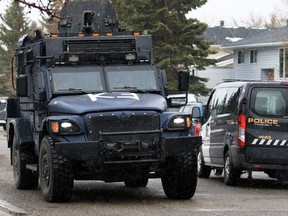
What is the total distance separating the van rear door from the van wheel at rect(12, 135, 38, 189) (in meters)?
3.96

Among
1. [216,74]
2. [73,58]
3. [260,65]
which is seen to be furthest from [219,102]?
[216,74]

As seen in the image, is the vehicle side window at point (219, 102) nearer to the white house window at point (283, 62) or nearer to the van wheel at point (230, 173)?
the van wheel at point (230, 173)

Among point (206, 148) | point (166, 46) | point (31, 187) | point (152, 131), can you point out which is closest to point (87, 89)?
point (152, 131)

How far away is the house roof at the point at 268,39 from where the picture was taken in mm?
54812

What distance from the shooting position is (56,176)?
1241 cm

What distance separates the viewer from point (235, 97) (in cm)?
1638

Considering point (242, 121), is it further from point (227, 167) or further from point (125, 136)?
point (125, 136)

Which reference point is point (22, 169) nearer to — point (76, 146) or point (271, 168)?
point (76, 146)

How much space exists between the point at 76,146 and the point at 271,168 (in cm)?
479

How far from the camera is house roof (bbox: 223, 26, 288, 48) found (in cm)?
5481

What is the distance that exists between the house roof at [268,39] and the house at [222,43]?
7.06 m

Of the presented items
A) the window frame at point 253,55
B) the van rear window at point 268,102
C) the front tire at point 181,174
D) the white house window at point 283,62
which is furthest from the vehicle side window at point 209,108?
the window frame at point 253,55

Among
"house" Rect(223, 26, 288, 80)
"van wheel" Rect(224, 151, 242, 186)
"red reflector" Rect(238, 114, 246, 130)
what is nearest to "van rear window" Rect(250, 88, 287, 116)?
"red reflector" Rect(238, 114, 246, 130)

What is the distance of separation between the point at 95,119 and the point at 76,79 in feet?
4.86
